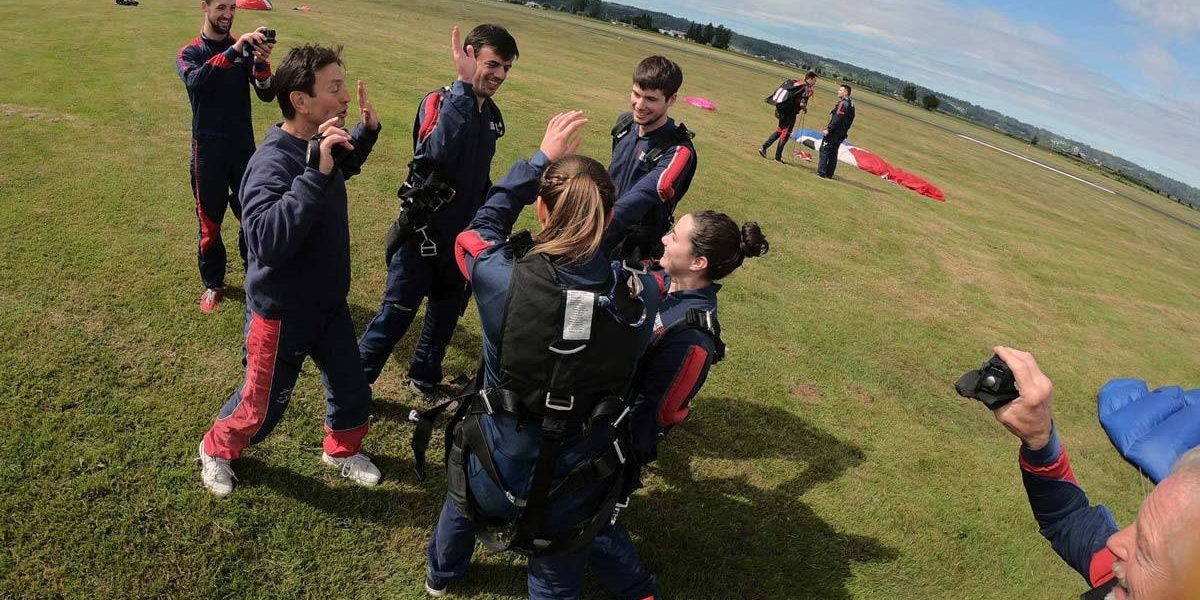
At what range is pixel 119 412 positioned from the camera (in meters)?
4.78

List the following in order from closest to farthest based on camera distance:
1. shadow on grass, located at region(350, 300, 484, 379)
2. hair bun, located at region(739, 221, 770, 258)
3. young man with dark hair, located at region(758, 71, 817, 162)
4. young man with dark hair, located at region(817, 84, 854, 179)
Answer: hair bun, located at region(739, 221, 770, 258) < shadow on grass, located at region(350, 300, 484, 379) < young man with dark hair, located at region(817, 84, 854, 179) < young man with dark hair, located at region(758, 71, 817, 162)

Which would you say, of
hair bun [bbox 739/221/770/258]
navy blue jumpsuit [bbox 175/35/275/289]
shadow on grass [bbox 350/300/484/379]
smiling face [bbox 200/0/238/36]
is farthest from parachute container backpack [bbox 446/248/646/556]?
smiling face [bbox 200/0/238/36]

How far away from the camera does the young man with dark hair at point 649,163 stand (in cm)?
468

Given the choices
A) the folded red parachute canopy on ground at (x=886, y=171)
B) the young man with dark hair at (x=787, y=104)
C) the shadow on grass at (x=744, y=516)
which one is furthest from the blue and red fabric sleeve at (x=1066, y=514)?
the folded red parachute canopy on ground at (x=886, y=171)

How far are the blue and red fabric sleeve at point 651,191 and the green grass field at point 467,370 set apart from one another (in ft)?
7.12

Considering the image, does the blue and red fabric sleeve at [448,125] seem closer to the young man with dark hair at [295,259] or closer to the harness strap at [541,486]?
the young man with dark hair at [295,259]

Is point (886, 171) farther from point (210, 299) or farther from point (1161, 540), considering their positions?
point (1161, 540)

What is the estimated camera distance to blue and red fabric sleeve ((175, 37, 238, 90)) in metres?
5.80

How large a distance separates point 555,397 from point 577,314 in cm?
40

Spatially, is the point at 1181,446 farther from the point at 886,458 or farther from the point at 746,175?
the point at 746,175

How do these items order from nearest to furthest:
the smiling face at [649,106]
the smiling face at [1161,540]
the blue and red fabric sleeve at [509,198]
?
1. the smiling face at [1161,540]
2. the blue and red fabric sleeve at [509,198]
3. the smiling face at [649,106]

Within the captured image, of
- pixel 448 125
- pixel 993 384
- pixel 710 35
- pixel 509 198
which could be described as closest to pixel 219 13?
pixel 448 125

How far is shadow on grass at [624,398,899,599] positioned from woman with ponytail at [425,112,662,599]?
5.18 ft

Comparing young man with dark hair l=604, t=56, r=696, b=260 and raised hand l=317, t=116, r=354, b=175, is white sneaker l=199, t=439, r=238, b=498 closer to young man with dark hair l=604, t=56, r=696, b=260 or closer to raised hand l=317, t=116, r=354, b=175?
raised hand l=317, t=116, r=354, b=175
